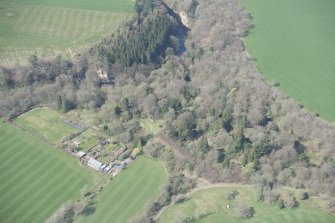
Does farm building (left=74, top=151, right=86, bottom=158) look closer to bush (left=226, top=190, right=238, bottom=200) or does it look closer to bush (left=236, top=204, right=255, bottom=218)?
bush (left=226, top=190, right=238, bottom=200)

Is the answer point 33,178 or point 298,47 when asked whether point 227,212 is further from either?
point 298,47

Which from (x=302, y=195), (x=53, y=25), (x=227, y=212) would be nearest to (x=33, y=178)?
(x=227, y=212)

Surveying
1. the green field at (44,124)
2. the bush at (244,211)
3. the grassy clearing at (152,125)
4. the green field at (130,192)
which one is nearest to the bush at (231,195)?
the bush at (244,211)

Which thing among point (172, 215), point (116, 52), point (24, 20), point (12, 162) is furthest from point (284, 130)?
point (24, 20)

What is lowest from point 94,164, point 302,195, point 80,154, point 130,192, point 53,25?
point 130,192

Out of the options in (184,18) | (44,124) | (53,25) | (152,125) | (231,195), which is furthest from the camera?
(184,18)

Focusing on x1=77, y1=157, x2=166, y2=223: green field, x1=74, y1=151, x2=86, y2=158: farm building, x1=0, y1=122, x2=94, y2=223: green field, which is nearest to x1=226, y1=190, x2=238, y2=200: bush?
x1=77, y1=157, x2=166, y2=223: green field

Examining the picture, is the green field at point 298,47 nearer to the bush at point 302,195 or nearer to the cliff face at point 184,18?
the cliff face at point 184,18
